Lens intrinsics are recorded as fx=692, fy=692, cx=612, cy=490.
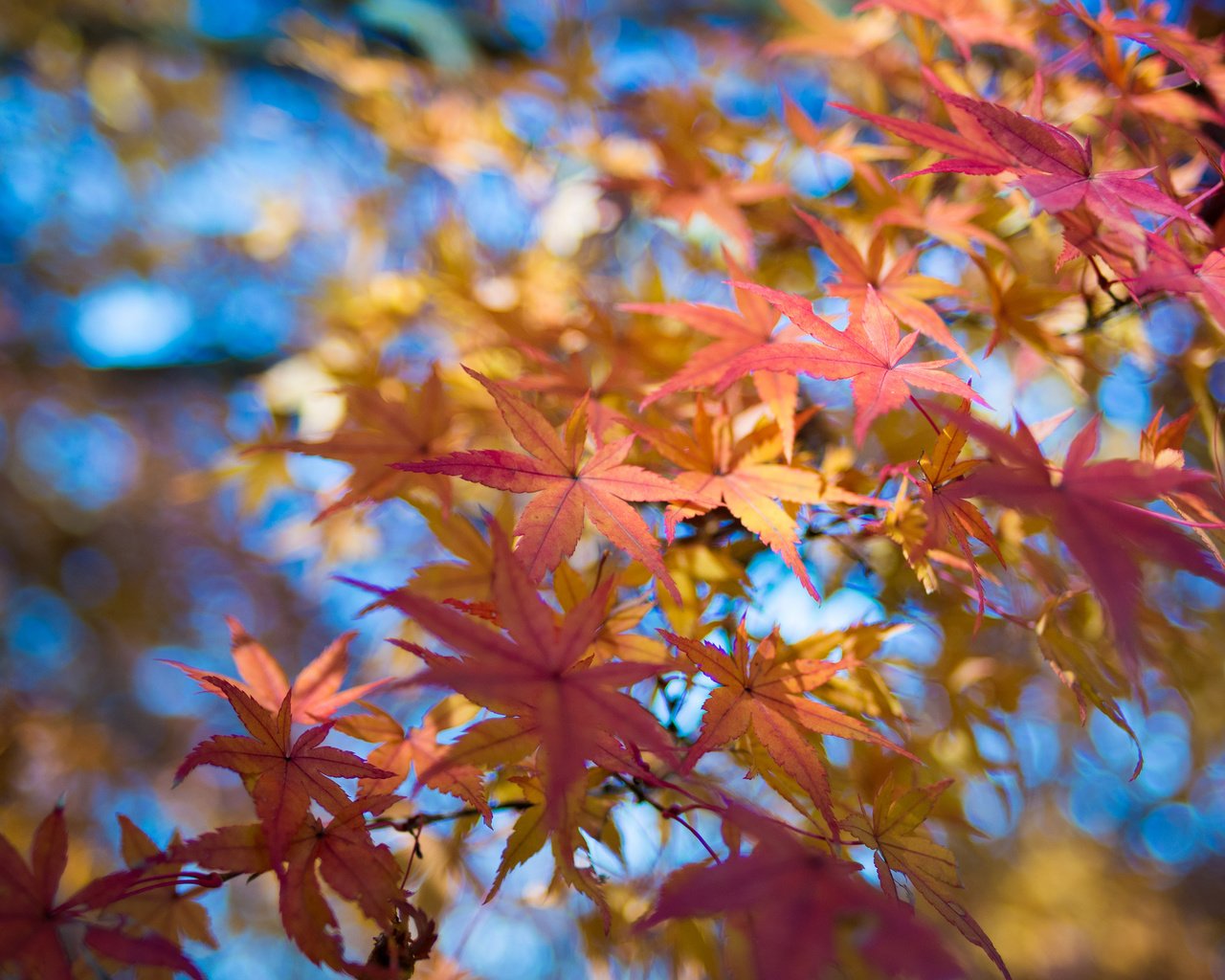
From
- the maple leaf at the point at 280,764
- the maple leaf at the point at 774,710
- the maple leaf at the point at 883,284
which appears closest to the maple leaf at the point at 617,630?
the maple leaf at the point at 774,710

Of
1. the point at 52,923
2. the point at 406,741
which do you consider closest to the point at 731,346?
the point at 406,741

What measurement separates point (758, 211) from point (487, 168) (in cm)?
66

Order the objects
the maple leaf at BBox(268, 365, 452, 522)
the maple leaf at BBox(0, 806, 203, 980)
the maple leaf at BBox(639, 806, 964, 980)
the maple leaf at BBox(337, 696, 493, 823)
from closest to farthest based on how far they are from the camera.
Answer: the maple leaf at BBox(639, 806, 964, 980), the maple leaf at BBox(0, 806, 203, 980), the maple leaf at BBox(337, 696, 493, 823), the maple leaf at BBox(268, 365, 452, 522)

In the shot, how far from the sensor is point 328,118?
7.84 ft

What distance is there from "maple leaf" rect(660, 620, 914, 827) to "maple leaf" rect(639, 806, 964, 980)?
0.31ft

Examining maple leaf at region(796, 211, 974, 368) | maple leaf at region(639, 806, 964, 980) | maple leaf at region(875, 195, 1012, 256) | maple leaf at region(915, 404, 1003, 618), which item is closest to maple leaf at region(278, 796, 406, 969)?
maple leaf at region(639, 806, 964, 980)

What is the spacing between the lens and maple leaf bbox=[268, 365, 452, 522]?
0.67 meters

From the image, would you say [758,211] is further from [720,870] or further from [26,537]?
[26,537]

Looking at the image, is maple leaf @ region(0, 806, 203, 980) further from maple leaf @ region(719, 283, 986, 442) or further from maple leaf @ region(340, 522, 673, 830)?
maple leaf @ region(719, 283, 986, 442)

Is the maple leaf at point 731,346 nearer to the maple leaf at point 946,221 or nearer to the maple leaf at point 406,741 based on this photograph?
the maple leaf at point 946,221

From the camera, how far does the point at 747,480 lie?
1.92 feet

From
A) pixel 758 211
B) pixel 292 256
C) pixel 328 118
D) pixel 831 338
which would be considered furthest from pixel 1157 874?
pixel 328 118

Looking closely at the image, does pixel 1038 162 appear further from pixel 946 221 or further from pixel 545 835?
pixel 545 835

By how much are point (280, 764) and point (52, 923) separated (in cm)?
17
